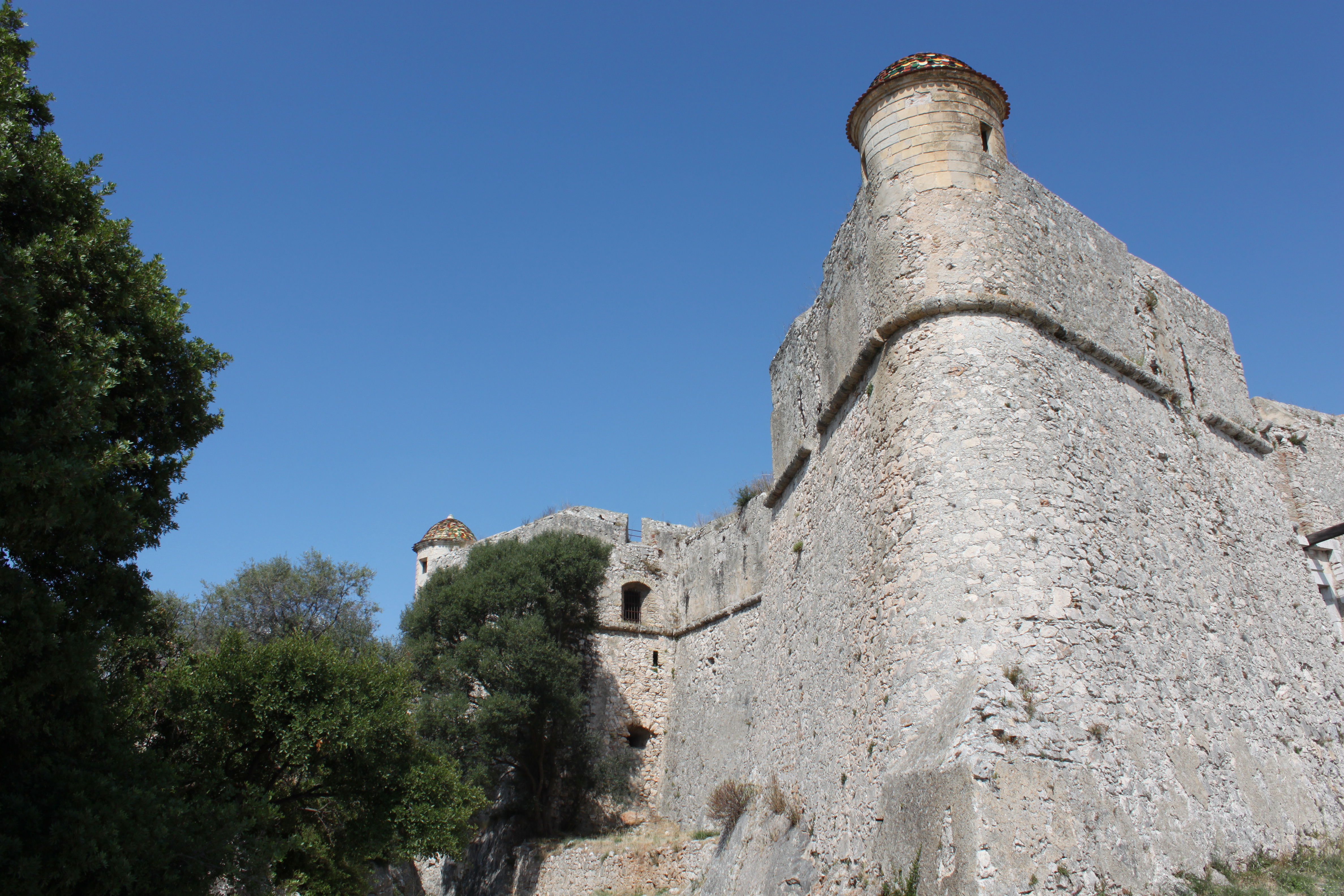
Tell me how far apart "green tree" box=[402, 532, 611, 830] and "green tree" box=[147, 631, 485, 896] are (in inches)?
200

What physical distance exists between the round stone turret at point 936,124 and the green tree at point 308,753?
10.1 metres

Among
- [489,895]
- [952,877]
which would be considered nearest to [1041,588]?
[952,877]

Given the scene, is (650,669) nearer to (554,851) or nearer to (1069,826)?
(554,851)

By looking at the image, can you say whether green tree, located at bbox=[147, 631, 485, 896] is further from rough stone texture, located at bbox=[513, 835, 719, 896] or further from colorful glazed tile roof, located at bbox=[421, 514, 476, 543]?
colorful glazed tile roof, located at bbox=[421, 514, 476, 543]

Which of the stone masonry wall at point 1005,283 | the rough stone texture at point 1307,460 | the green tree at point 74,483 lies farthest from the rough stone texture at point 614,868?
the rough stone texture at point 1307,460

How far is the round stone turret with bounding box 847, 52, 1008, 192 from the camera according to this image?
9359 millimetres

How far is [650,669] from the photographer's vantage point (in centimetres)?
2203

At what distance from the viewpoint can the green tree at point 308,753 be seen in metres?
11.1

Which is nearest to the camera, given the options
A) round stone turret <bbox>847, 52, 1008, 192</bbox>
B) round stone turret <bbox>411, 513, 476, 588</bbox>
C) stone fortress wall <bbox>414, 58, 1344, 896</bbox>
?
stone fortress wall <bbox>414, 58, 1344, 896</bbox>

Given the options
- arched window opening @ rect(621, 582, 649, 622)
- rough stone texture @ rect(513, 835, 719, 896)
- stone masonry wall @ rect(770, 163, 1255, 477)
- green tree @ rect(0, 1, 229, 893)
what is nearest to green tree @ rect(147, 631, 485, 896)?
green tree @ rect(0, 1, 229, 893)

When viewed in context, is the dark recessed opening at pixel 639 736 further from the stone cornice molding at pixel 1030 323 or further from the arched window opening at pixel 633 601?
the stone cornice molding at pixel 1030 323

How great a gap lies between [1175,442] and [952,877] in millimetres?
6459

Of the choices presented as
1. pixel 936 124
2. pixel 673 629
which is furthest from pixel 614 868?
pixel 936 124

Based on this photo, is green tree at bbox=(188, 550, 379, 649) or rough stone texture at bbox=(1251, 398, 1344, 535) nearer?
rough stone texture at bbox=(1251, 398, 1344, 535)
